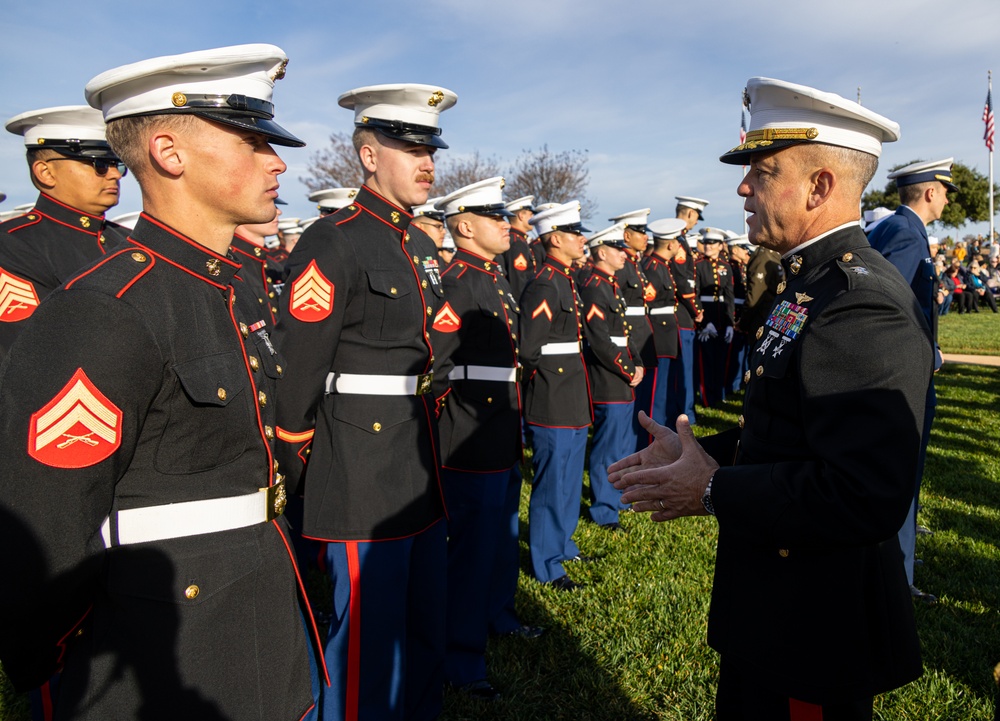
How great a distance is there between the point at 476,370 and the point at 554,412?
3.70ft

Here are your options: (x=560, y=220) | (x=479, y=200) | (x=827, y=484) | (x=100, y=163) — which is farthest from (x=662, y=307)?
(x=827, y=484)

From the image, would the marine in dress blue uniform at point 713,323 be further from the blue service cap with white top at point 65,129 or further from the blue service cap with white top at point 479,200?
the blue service cap with white top at point 65,129

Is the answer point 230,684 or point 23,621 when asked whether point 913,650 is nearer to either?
point 230,684

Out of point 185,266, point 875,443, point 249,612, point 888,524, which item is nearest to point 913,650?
point 888,524

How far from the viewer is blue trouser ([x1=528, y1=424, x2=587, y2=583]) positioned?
5.02 metres

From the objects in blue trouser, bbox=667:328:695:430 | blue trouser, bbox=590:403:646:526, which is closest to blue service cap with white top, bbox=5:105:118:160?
blue trouser, bbox=590:403:646:526

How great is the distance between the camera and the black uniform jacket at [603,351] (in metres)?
6.07

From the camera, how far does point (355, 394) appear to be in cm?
295

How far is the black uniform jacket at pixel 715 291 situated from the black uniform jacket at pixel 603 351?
16.3ft

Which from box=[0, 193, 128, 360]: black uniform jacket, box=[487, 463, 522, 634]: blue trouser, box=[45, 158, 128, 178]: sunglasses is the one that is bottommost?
box=[487, 463, 522, 634]: blue trouser

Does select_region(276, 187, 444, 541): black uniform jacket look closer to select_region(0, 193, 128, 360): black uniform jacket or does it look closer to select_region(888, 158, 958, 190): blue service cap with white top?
select_region(0, 193, 128, 360): black uniform jacket

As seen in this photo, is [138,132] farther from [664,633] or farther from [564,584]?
[564,584]

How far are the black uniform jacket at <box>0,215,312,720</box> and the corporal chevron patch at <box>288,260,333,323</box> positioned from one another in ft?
2.77

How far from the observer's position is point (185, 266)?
177cm
